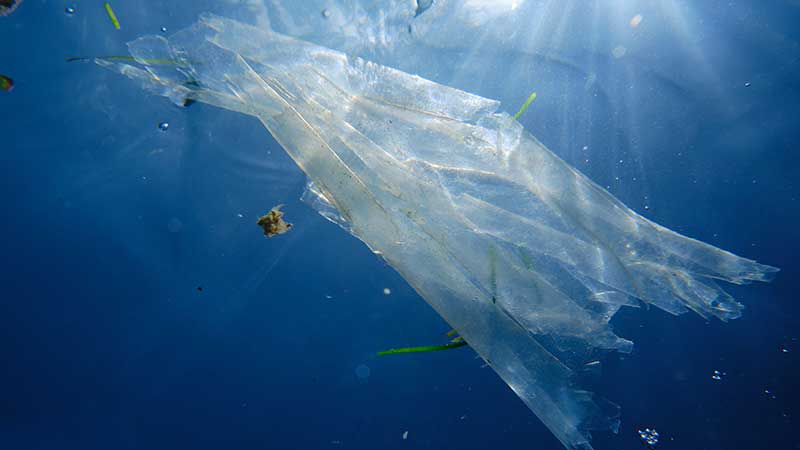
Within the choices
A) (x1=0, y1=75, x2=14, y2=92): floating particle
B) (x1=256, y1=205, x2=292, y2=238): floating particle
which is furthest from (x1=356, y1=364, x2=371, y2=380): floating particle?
(x1=0, y1=75, x2=14, y2=92): floating particle

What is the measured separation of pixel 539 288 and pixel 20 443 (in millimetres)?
6043

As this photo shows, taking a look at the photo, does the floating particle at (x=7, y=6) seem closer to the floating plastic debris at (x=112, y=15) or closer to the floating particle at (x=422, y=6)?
the floating plastic debris at (x=112, y=15)

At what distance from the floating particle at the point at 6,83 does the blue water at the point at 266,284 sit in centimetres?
5

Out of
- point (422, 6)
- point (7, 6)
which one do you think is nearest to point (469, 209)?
point (422, 6)

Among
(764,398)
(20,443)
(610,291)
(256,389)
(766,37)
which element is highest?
(766,37)

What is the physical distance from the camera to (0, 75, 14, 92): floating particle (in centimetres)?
280

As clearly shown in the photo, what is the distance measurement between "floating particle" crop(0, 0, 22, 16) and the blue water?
0.06 meters

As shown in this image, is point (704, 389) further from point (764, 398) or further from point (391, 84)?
point (391, 84)

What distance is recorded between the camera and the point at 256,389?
13.4ft

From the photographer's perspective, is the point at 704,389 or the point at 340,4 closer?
the point at 340,4

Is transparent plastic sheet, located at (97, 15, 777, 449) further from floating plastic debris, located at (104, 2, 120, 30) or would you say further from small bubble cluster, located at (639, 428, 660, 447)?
small bubble cluster, located at (639, 428, 660, 447)

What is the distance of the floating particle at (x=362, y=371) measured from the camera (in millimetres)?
3928

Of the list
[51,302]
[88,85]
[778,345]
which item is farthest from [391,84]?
[778,345]

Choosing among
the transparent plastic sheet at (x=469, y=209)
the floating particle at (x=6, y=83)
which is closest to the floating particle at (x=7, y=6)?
the floating particle at (x=6, y=83)
